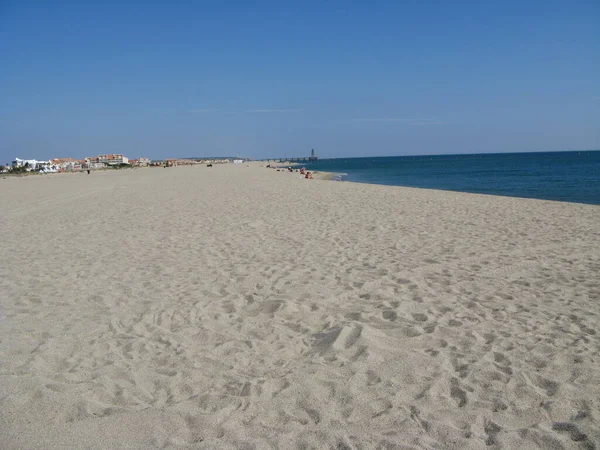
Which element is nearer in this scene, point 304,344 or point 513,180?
point 304,344

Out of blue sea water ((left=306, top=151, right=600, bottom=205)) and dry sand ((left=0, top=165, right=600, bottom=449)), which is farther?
blue sea water ((left=306, top=151, right=600, bottom=205))

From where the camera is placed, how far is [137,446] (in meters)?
2.43

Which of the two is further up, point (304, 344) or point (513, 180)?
point (513, 180)

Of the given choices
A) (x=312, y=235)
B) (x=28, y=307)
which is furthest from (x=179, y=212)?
(x=28, y=307)

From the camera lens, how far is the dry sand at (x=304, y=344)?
256 centimetres

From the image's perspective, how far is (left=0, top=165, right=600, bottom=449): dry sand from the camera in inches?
101

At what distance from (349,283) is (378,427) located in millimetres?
2714

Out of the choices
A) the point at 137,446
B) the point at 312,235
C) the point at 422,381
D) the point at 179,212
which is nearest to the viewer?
the point at 137,446

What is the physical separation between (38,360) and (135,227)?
6652 mm

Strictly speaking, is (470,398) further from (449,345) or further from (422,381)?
(449,345)

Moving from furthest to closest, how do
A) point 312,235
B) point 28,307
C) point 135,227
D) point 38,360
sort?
point 135,227
point 312,235
point 28,307
point 38,360

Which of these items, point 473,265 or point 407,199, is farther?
point 407,199

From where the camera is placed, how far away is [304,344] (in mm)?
3635

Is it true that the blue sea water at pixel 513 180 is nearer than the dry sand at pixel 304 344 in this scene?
No
